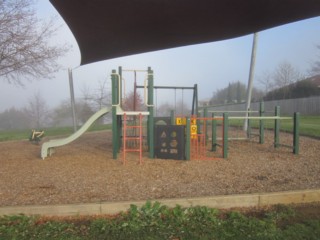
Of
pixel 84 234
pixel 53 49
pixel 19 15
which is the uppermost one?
pixel 19 15

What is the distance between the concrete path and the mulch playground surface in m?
0.41

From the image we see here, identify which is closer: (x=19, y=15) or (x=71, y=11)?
(x=71, y=11)

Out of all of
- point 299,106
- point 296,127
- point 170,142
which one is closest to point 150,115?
point 170,142

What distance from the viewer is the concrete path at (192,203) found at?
417 cm

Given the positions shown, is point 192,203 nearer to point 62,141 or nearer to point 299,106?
point 62,141

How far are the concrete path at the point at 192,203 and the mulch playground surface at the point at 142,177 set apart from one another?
0.41 m

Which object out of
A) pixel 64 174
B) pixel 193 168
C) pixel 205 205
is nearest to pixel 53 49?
pixel 64 174

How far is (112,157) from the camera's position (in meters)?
8.96

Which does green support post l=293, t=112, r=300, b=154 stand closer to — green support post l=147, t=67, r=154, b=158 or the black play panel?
the black play panel

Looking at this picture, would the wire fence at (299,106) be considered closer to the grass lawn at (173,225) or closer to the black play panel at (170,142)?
the black play panel at (170,142)

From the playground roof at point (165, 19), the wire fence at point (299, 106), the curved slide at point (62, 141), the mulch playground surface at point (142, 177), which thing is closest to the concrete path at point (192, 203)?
the mulch playground surface at point (142, 177)

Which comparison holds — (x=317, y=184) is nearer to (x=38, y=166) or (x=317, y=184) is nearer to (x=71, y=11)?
(x=71, y=11)

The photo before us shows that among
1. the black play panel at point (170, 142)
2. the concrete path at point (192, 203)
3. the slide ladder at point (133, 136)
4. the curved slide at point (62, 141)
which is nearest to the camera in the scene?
the concrete path at point (192, 203)

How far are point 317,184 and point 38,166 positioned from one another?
5855 millimetres
